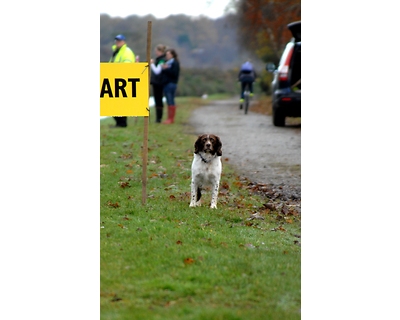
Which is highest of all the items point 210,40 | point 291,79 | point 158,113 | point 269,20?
point 210,40

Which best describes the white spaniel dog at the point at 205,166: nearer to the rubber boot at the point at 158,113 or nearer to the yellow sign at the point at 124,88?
the yellow sign at the point at 124,88

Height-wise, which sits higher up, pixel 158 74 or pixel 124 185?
pixel 158 74

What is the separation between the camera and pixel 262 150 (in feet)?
48.2

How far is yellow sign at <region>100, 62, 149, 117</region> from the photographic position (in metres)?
8.32

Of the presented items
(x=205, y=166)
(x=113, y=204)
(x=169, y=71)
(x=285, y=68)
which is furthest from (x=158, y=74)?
(x=113, y=204)

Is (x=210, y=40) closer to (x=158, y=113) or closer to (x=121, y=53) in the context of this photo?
(x=158, y=113)

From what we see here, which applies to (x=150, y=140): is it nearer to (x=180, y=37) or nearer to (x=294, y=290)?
(x=294, y=290)

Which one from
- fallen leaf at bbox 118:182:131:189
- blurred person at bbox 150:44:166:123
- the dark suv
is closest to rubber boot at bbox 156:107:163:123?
blurred person at bbox 150:44:166:123

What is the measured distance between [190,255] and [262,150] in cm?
841

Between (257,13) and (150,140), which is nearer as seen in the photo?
(150,140)

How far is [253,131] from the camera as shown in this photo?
60.9ft

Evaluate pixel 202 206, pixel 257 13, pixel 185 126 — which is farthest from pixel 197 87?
pixel 202 206

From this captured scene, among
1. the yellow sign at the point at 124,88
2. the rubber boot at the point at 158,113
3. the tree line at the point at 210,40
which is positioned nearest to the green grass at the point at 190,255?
the yellow sign at the point at 124,88

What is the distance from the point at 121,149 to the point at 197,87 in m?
34.7
